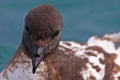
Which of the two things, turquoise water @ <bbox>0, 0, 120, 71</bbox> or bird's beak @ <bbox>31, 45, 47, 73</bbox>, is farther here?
turquoise water @ <bbox>0, 0, 120, 71</bbox>

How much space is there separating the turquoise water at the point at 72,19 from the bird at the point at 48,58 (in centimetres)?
242

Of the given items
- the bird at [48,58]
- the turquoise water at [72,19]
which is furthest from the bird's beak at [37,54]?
the turquoise water at [72,19]

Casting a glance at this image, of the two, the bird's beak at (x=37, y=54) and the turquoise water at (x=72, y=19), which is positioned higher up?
the turquoise water at (x=72, y=19)

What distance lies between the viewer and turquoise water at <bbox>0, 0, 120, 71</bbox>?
290 inches

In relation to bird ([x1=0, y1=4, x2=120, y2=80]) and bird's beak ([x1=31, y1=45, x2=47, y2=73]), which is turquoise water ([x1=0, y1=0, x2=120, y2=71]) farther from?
bird's beak ([x1=31, y1=45, x2=47, y2=73])

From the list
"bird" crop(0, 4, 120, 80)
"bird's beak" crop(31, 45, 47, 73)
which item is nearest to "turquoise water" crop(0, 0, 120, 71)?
"bird" crop(0, 4, 120, 80)

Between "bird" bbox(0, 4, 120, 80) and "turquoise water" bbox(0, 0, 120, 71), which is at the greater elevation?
"turquoise water" bbox(0, 0, 120, 71)

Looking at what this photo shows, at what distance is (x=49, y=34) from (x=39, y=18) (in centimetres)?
13

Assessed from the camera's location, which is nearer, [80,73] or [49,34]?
[49,34]

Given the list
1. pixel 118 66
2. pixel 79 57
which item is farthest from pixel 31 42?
pixel 118 66

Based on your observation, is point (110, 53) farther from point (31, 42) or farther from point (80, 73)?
point (31, 42)

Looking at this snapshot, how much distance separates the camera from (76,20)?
7.61 metres

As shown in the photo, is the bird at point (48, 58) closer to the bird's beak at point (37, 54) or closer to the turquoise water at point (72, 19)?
the bird's beak at point (37, 54)

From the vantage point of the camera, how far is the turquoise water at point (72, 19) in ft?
24.2
